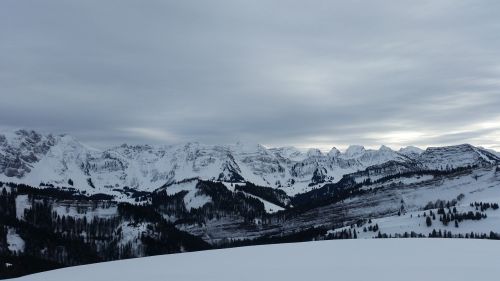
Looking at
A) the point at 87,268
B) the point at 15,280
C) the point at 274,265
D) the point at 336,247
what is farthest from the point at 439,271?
the point at 15,280

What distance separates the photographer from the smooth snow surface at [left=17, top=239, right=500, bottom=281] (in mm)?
15094

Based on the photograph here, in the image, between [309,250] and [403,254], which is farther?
[309,250]

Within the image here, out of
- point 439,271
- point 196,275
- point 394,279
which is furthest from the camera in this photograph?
point 196,275

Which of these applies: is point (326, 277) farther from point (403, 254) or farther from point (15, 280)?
point (15, 280)

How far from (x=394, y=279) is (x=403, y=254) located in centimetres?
496

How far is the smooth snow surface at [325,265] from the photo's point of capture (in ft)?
49.5

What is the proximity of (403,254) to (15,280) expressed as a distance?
53.7 ft

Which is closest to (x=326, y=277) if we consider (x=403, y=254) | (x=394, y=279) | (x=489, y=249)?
(x=394, y=279)

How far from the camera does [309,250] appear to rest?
21344 millimetres

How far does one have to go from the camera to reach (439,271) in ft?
49.7

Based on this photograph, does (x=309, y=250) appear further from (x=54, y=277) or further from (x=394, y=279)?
(x=54, y=277)

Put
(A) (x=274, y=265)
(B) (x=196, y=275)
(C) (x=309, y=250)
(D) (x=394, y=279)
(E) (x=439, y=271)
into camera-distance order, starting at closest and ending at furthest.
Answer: (D) (x=394, y=279) < (E) (x=439, y=271) < (B) (x=196, y=275) < (A) (x=274, y=265) < (C) (x=309, y=250)

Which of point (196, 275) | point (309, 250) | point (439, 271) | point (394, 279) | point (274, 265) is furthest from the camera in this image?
point (309, 250)

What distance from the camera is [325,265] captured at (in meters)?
16.6
